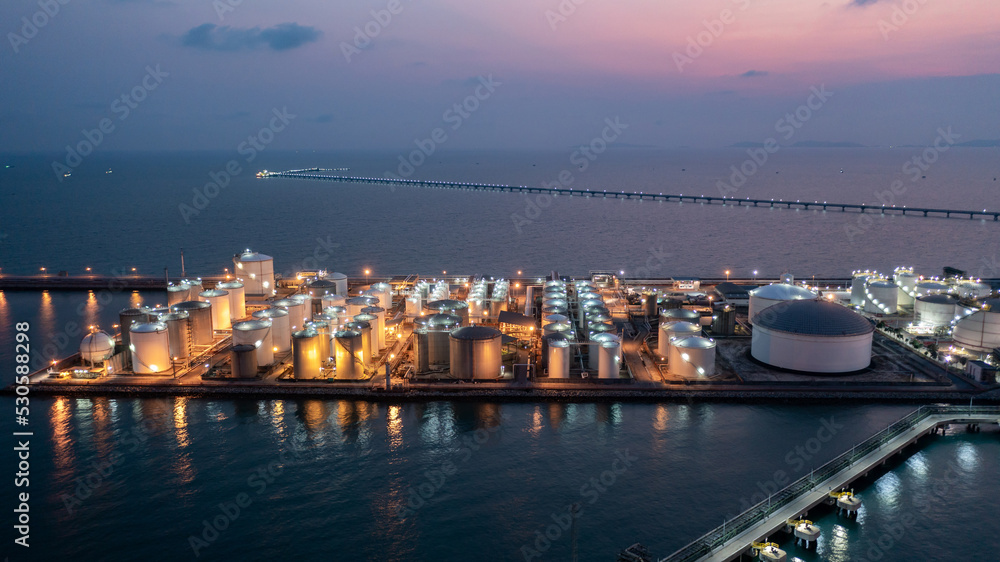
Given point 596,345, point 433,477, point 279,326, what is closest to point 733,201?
point 596,345

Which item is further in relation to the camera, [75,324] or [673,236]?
[673,236]

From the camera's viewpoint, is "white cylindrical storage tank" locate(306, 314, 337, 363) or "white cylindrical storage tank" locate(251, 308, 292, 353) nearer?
"white cylindrical storage tank" locate(306, 314, 337, 363)

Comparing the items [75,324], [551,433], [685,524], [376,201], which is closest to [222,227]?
[376,201]

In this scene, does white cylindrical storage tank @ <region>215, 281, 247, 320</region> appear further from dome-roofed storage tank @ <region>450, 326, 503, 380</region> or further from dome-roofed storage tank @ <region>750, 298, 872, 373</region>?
dome-roofed storage tank @ <region>750, 298, 872, 373</region>

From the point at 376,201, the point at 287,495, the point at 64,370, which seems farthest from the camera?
the point at 376,201

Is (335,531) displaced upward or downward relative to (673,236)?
downward

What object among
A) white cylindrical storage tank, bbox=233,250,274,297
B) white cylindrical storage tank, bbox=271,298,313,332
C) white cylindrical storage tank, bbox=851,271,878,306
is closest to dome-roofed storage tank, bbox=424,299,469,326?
white cylindrical storage tank, bbox=271,298,313,332

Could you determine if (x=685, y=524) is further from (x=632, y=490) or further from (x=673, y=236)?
(x=673, y=236)

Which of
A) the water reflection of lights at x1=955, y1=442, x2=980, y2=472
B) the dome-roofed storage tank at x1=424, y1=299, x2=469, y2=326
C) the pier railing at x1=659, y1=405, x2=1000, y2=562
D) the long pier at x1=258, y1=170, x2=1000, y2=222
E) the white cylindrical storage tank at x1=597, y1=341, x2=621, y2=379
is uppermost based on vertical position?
the long pier at x1=258, y1=170, x2=1000, y2=222
